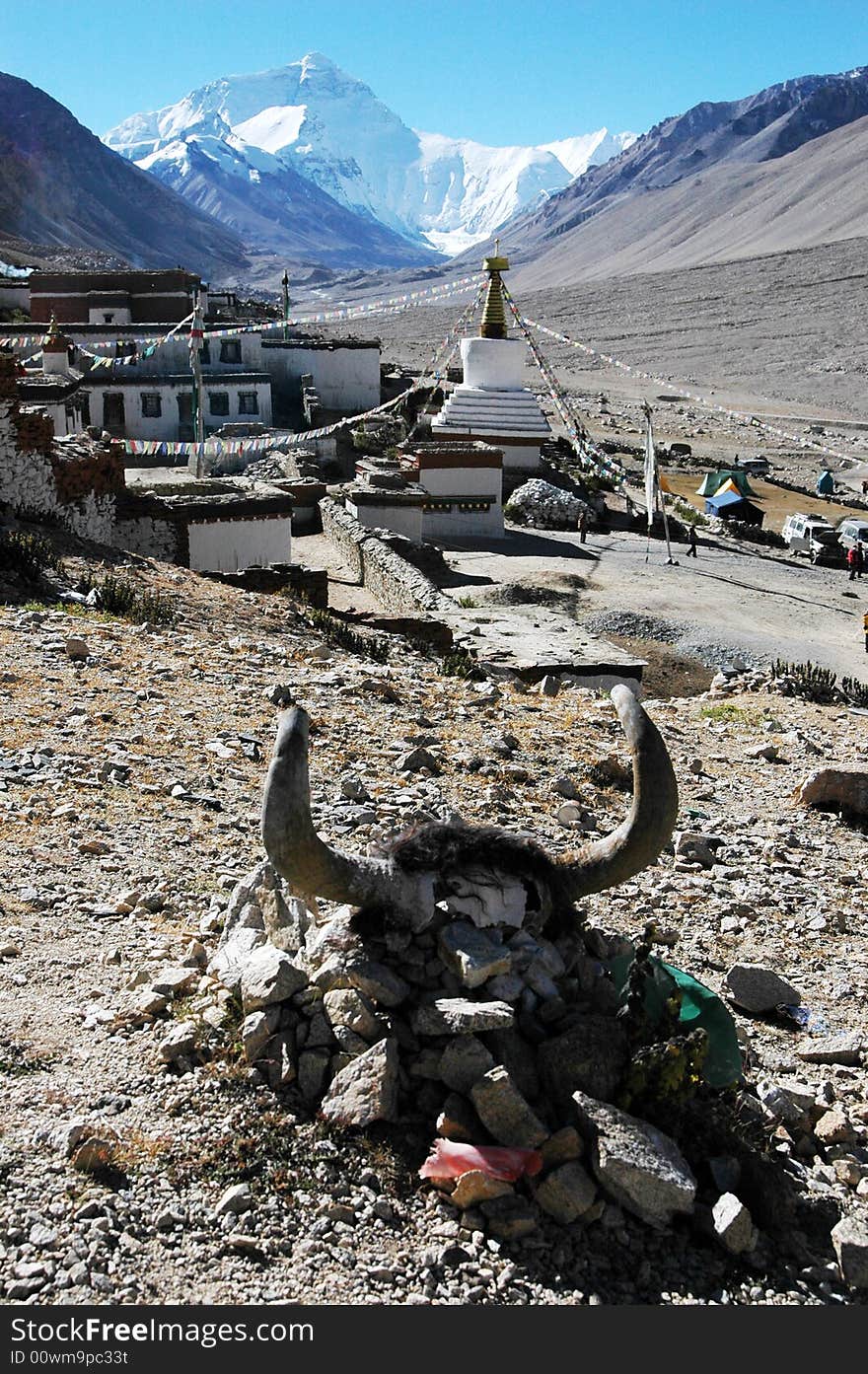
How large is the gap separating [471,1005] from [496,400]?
27363 millimetres

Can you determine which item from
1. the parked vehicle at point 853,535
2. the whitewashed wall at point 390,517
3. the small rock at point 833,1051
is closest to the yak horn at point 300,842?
the small rock at point 833,1051

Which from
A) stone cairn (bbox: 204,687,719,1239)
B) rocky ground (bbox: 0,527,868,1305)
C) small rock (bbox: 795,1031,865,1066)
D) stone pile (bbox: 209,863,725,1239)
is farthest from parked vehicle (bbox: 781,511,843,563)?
stone pile (bbox: 209,863,725,1239)

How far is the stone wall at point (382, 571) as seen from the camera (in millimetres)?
15109

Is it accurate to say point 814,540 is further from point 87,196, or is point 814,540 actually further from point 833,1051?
point 87,196

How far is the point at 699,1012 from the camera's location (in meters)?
4.79

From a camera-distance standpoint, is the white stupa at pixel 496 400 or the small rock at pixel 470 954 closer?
the small rock at pixel 470 954

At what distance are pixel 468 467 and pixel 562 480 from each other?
5982 mm

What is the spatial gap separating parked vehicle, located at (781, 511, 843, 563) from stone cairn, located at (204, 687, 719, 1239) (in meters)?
23.1

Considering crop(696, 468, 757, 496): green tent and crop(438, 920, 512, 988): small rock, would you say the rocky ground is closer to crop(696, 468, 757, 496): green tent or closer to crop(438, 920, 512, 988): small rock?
crop(438, 920, 512, 988): small rock

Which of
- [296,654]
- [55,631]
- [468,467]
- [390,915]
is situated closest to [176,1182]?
[390,915]

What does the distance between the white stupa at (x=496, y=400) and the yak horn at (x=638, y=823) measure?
24830 millimetres

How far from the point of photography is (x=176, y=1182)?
3.81 metres

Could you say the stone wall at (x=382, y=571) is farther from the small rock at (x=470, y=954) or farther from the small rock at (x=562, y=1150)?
the small rock at (x=562, y=1150)

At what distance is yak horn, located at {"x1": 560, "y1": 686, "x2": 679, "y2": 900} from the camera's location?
4609 millimetres
